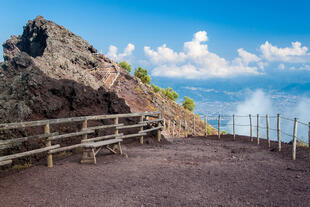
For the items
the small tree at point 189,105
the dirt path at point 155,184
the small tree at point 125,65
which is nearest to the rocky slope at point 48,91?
the dirt path at point 155,184

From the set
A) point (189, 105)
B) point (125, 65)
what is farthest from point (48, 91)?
point (189, 105)

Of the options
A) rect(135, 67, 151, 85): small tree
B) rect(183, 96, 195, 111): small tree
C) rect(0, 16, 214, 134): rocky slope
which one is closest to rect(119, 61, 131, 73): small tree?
rect(135, 67, 151, 85): small tree

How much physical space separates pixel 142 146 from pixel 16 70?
7.15 meters

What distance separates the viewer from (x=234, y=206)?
611cm

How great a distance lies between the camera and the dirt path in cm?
642

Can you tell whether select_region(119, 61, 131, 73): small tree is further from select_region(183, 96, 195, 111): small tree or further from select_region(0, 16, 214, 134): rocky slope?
select_region(0, 16, 214, 134): rocky slope

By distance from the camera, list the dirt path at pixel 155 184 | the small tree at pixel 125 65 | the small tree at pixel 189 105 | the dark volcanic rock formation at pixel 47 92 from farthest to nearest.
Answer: the small tree at pixel 189 105 < the small tree at pixel 125 65 < the dark volcanic rock formation at pixel 47 92 < the dirt path at pixel 155 184

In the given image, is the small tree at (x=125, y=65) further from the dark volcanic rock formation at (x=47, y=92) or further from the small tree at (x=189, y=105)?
the dark volcanic rock formation at (x=47, y=92)

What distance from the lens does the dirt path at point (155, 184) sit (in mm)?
6418

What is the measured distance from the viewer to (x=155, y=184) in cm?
754

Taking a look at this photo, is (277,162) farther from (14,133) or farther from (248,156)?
(14,133)

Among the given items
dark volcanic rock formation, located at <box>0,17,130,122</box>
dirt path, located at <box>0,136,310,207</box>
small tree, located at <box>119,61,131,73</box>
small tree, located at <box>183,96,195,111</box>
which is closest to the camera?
dirt path, located at <box>0,136,310,207</box>

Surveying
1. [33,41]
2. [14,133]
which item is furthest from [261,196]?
[33,41]

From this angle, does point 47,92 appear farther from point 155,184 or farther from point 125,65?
point 125,65
